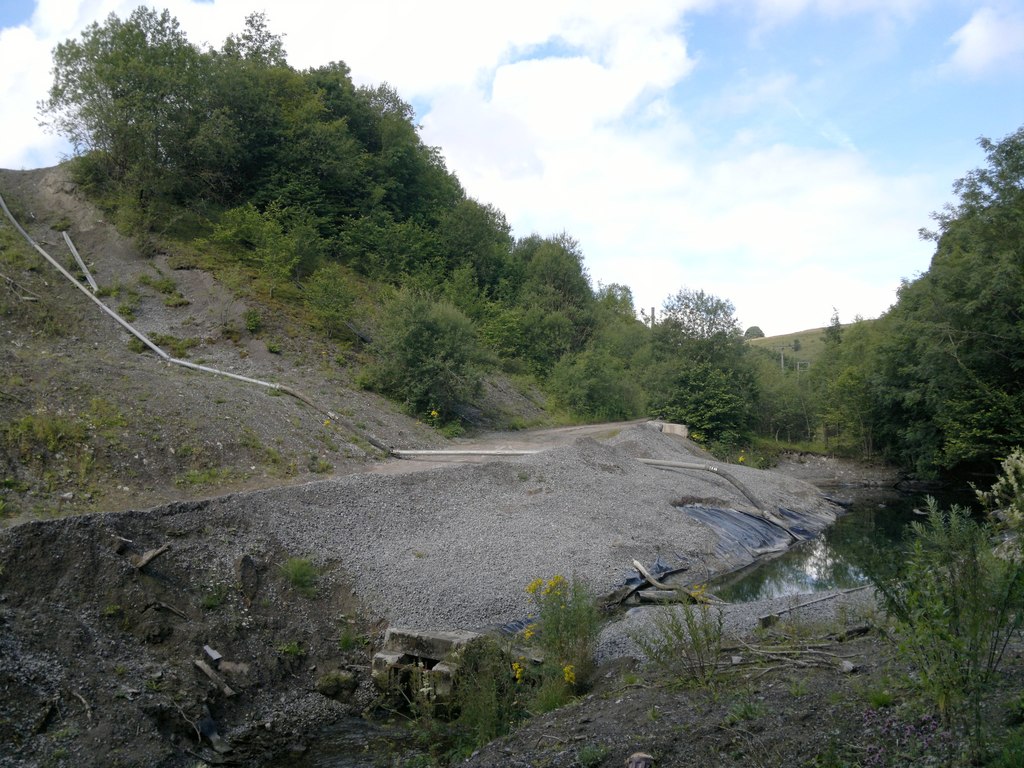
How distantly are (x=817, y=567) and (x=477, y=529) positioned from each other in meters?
9.24

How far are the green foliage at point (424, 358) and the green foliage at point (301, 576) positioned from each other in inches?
520

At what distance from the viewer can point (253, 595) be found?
1148cm

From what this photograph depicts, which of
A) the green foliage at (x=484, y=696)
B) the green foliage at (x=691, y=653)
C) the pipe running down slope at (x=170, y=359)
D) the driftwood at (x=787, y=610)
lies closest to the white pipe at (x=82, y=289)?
the pipe running down slope at (x=170, y=359)

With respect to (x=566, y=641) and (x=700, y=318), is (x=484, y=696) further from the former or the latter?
(x=700, y=318)

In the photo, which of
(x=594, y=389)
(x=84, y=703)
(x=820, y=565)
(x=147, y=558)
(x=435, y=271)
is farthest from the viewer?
(x=435, y=271)

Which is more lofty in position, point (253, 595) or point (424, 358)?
point (424, 358)

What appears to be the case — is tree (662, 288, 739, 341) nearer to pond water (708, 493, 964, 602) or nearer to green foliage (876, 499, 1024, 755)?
pond water (708, 493, 964, 602)

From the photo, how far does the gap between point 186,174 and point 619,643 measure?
92.8 ft

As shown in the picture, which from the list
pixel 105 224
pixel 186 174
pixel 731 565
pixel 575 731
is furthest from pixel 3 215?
pixel 575 731

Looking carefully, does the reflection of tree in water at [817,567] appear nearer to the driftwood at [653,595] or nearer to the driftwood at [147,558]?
the driftwood at [653,595]

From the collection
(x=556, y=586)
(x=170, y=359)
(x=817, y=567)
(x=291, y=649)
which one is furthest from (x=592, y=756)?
(x=170, y=359)

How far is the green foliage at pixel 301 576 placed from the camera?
11977mm

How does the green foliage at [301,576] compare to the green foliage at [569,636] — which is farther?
the green foliage at [301,576]

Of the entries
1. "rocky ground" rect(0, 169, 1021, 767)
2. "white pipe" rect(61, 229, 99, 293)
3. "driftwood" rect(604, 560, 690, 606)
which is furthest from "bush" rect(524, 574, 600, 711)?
"white pipe" rect(61, 229, 99, 293)
